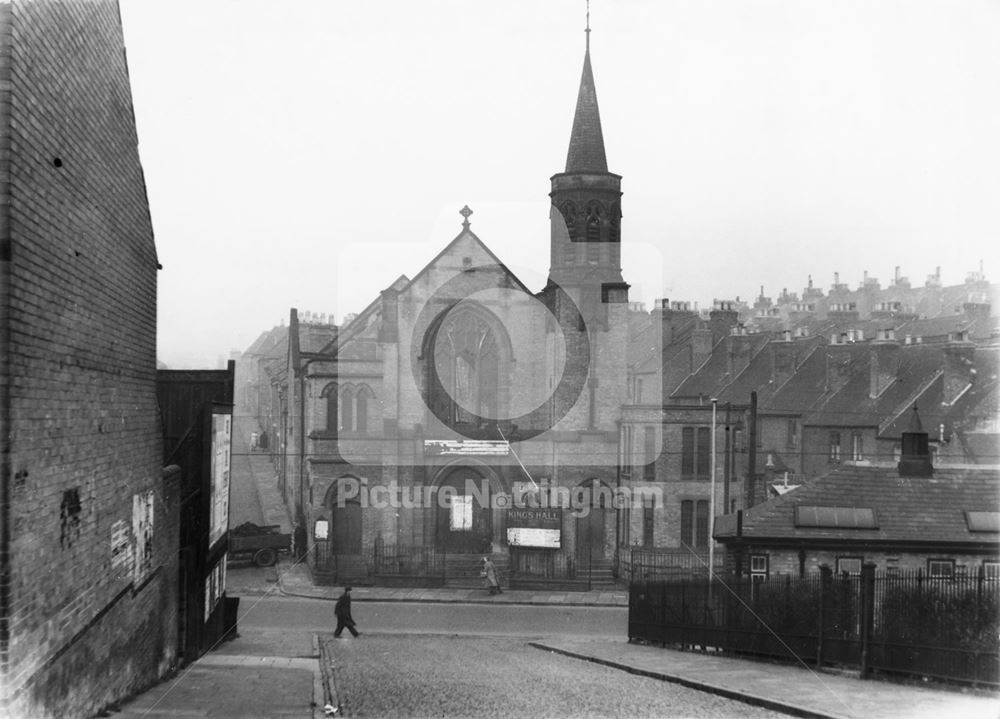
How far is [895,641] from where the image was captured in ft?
49.8

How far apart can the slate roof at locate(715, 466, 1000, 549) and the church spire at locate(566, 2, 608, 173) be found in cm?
1525

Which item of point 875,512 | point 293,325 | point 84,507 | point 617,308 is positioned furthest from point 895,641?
point 293,325

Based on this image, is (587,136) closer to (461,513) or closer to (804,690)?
(461,513)

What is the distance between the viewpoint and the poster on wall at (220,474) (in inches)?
671

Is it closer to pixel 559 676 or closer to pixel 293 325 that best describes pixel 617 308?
pixel 293 325

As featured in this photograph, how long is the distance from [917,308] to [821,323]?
7147mm

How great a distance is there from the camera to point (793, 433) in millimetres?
46156

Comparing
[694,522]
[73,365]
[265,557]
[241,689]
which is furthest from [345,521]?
[73,365]

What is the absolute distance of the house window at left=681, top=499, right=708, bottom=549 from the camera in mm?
35594

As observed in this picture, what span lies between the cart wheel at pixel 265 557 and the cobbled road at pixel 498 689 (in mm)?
16107

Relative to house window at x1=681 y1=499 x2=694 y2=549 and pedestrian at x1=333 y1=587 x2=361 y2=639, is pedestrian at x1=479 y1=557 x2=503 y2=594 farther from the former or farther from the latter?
pedestrian at x1=333 y1=587 x2=361 y2=639

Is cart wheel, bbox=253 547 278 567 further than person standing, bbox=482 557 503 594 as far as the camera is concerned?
Yes

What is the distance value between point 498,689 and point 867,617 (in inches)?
229

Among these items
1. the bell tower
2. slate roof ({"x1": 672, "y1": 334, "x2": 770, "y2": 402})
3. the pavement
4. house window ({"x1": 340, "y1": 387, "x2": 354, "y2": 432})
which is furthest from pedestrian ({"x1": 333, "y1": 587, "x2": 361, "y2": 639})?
slate roof ({"x1": 672, "y1": 334, "x2": 770, "y2": 402})
